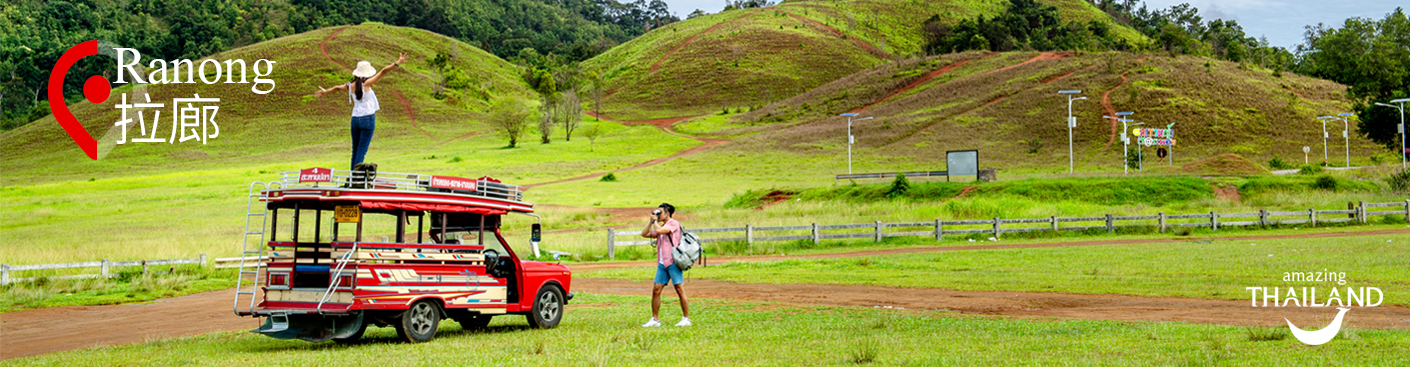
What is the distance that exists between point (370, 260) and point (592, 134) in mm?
91707

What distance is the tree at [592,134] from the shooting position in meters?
98.8

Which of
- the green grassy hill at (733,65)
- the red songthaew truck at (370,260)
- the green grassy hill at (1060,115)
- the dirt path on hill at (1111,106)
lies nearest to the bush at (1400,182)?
the green grassy hill at (1060,115)

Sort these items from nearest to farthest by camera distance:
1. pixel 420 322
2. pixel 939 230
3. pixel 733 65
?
1. pixel 420 322
2. pixel 939 230
3. pixel 733 65

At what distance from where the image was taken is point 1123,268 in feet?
74.3

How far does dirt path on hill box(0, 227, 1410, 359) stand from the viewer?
1329 cm

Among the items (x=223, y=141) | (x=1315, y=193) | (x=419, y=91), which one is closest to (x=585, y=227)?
(x=1315, y=193)

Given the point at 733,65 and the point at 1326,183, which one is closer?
the point at 1326,183

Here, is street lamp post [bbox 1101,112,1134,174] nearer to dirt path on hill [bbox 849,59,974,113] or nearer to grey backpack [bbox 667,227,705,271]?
dirt path on hill [bbox 849,59,974,113]

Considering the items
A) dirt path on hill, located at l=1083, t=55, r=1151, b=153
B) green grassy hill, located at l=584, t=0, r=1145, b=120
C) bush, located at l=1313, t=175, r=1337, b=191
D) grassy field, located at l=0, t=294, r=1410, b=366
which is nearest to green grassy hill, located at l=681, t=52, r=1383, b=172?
dirt path on hill, located at l=1083, t=55, r=1151, b=153

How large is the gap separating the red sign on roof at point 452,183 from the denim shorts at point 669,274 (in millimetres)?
2732

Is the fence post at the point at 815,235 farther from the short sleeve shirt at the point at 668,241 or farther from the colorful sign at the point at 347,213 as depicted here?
the colorful sign at the point at 347,213

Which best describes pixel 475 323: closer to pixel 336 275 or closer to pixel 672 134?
pixel 336 275

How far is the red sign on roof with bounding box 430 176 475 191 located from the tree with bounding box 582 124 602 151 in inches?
3286

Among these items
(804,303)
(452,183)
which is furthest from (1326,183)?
(452,183)
